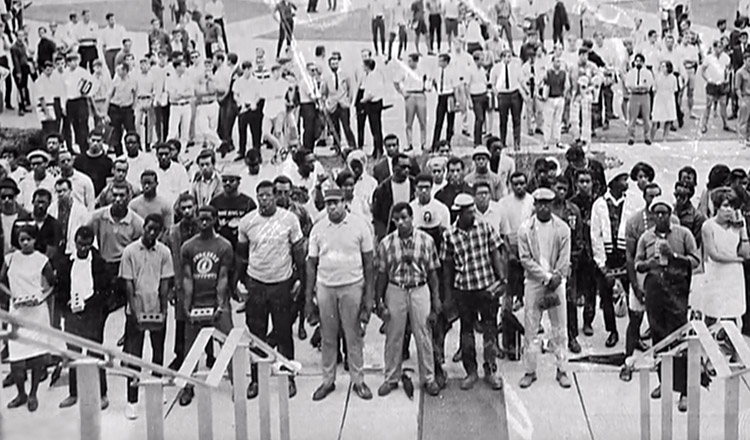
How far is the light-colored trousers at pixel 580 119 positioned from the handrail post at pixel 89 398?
9.00 metres

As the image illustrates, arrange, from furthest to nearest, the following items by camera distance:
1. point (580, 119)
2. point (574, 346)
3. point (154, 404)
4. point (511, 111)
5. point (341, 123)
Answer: point (580, 119) → point (511, 111) → point (341, 123) → point (574, 346) → point (154, 404)

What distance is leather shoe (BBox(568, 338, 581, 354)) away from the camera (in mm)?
8500

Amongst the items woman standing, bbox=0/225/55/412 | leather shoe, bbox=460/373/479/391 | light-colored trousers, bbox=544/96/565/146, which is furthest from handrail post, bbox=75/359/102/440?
light-colored trousers, bbox=544/96/565/146

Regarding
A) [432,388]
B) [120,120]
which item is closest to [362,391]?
[432,388]

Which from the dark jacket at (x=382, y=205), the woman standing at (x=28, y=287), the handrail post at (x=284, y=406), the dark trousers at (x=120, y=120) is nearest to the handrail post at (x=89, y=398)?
the handrail post at (x=284, y=406)

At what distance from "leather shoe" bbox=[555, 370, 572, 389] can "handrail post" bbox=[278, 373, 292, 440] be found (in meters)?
1.91

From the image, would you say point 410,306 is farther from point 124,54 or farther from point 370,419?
point 124,54

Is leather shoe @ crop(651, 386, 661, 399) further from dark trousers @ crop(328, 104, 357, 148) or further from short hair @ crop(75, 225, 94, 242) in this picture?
dark trousers @ crop(328, 104, 357, 148)

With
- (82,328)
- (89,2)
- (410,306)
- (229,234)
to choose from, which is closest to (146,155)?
(229,234)

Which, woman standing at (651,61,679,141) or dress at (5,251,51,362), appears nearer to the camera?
dress at (5,251,51,362)

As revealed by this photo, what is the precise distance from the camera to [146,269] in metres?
7.76

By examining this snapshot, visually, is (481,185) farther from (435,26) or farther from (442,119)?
(435,26)

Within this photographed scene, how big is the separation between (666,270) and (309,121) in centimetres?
564

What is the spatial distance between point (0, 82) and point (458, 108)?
4715 millimetres
